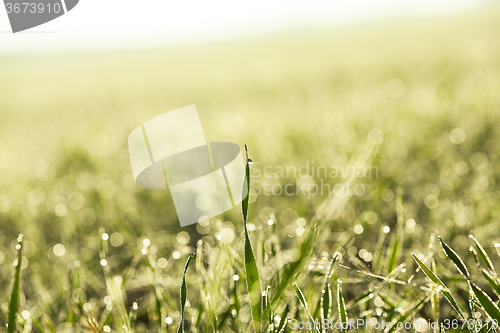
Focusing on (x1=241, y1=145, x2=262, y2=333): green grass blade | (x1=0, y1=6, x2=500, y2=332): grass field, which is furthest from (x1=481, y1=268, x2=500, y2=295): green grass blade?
(x1=241, y1=145, x2=262, y2=333): green grass blade

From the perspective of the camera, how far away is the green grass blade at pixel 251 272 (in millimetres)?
565

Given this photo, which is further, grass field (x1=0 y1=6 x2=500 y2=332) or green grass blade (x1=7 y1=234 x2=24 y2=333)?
grass field (x1=0 y1=6 x2=500 y2=332)

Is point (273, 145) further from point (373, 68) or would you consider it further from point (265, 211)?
point (373, 68)

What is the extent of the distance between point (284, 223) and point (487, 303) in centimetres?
68

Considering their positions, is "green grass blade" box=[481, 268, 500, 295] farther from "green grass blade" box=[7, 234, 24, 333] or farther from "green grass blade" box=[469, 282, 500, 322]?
"green grass blade" box=[7, 234, 24, 333]

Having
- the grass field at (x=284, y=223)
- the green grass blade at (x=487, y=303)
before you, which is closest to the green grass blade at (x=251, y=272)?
the grass field at (x=284, y=223)

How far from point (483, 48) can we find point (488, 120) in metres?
1.88

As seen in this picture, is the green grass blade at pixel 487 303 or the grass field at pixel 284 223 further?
the grass field at pixel 284 223

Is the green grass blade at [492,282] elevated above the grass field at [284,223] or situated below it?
above

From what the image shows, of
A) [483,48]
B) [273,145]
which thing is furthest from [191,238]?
[483,48]

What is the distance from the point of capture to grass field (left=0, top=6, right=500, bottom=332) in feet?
2.33

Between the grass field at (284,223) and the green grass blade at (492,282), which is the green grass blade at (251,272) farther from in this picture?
the green grass blade at (492,282)

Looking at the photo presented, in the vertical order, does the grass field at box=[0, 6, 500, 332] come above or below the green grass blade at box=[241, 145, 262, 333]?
below

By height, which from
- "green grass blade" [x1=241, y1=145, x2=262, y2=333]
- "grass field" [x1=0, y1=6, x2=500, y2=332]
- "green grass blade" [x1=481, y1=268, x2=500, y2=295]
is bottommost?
"grass field" [x1=0, y1=6, x2=500, y2=332]
